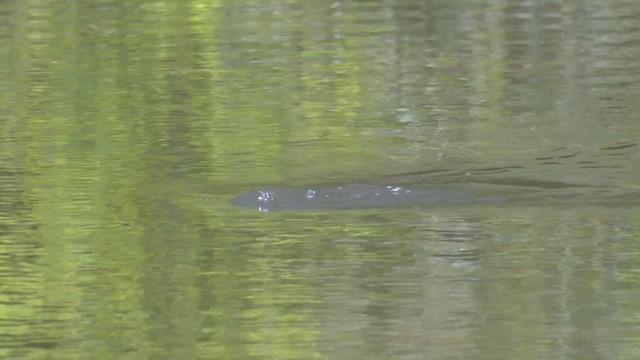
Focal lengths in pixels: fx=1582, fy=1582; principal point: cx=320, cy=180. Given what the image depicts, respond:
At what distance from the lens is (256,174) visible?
5.23 m

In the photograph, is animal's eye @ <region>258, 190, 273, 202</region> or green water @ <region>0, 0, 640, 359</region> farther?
animal's eye @ <region>258, 190, 273, 202</region>

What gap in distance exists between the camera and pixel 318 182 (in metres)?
5.09

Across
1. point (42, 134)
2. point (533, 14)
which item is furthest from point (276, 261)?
point (533, 14)

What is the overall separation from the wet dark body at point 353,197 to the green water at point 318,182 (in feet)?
0.23

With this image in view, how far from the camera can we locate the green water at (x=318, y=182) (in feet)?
12.0

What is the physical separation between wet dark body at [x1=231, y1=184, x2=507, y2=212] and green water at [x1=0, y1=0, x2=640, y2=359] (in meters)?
0.07

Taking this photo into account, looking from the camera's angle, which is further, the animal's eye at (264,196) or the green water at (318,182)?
the animal's eye at (264,196)

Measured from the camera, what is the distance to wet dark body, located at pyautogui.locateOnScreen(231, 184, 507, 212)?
4.80 meters

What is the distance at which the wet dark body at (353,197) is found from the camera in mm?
4797

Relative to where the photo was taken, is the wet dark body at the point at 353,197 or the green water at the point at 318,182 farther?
the wet dark body at the point at 353,197

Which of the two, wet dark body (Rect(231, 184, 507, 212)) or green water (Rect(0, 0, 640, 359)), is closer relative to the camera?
green water (Rect(0, 0, 640, 359))

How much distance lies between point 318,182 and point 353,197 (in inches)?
9.5

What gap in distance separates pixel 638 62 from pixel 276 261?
3.52m

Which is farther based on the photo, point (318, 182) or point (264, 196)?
point (318, 182)
